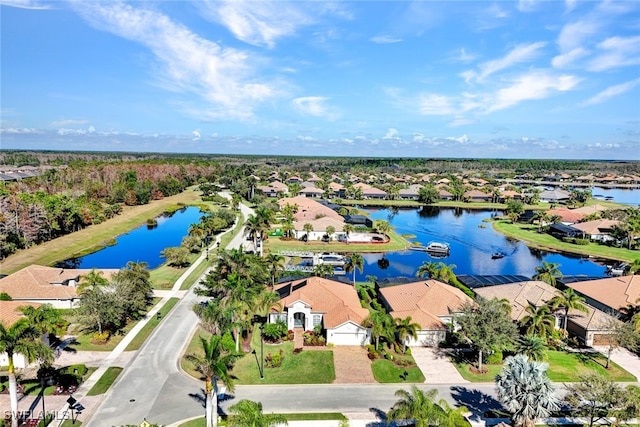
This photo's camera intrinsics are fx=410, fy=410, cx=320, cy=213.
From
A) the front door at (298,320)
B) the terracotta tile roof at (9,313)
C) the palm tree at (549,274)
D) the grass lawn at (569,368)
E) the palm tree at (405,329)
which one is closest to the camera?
the grass lawn at (569,368)

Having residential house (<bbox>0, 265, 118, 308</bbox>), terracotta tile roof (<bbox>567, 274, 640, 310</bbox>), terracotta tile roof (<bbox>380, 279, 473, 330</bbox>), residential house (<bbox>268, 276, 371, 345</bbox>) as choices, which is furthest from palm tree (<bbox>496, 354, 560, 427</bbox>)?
residential house (<bbox>0, 265, 118, 308</bbox>)

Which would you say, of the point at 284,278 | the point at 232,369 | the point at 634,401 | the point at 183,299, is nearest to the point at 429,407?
the point at 634,401

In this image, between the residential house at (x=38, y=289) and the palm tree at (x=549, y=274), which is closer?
the residential house at (x=38, y=289)

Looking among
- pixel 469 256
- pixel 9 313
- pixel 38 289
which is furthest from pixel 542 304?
pixel 38 289

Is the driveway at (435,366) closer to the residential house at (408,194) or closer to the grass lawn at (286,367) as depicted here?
the grass lawn at (286,367)

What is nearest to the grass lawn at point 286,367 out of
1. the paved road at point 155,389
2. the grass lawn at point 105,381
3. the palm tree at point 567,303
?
the paved road at point 155,389

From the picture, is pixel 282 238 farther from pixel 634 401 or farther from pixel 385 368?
pixel 634 401

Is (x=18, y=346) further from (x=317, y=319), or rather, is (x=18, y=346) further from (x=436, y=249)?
(x=436, y=249)

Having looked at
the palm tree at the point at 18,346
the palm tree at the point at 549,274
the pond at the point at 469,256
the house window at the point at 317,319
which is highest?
the palm tree at the point at 18,346
